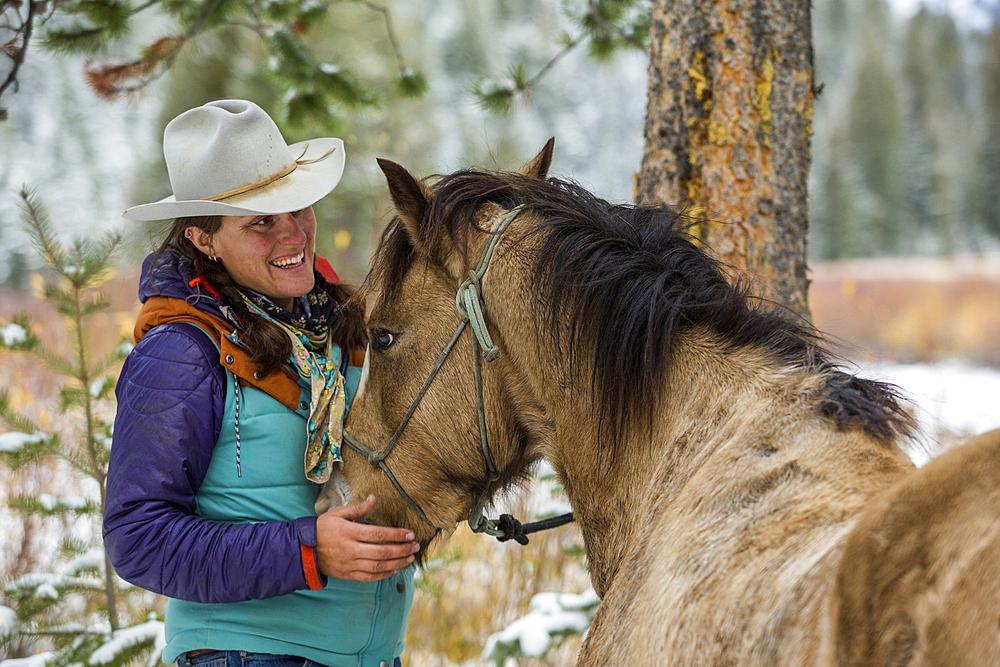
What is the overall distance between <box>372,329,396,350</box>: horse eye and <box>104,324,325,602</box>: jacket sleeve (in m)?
0.48

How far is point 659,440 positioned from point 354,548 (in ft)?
2.75

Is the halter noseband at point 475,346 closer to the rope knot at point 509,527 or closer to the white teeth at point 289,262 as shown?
the rope knot at point 509,527

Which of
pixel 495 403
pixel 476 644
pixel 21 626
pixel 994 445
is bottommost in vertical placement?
pixel 476 644

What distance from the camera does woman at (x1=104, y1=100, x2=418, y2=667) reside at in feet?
5.75

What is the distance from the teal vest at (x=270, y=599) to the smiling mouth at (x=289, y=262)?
1.27ft

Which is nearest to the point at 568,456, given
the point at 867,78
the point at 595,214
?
the point at 595,214

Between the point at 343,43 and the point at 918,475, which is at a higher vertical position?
the point at 343,43

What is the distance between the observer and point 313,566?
1.77 m

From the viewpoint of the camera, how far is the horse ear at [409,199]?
1854mm

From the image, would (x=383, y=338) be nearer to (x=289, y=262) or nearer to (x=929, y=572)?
(x=289, y=262)

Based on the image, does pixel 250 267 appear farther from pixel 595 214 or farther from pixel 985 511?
pixel 985 511

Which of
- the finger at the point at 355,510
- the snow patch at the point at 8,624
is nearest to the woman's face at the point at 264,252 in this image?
the finger at the point at 355,510

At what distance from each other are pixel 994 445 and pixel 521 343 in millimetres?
1039

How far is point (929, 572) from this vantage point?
3.20ft
